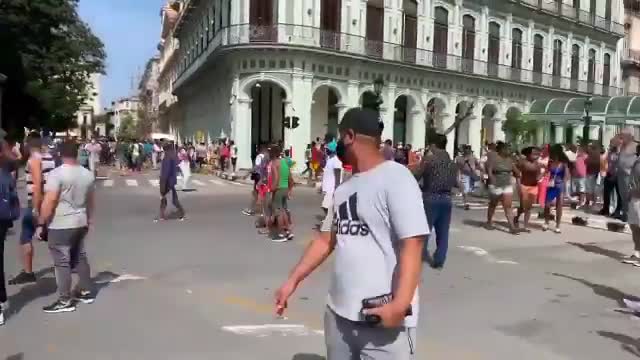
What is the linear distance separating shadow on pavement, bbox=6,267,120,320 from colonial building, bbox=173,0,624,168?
20.5m

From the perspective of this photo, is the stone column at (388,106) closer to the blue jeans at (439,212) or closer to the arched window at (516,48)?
the arched window at (516,48)

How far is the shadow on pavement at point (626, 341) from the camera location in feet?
20.0

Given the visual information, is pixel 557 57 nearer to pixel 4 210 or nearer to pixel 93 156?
pixel 93 156

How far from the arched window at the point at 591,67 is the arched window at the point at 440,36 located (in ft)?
61.3

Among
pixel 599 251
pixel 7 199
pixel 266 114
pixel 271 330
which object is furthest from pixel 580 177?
pixel 266 114

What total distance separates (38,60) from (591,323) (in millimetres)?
39532

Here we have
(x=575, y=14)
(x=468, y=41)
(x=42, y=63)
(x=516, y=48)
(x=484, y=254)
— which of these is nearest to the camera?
(x=484, y=254)

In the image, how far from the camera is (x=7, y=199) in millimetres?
6637

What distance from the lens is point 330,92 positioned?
37.6 m

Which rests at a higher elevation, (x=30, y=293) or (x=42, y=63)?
(x=42, y=63)

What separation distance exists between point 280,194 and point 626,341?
6870 mm

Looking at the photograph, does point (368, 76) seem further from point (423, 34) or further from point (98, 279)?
point (98, 279)

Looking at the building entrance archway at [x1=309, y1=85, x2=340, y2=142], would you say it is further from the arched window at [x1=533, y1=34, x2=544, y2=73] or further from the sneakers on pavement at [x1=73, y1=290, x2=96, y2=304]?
the sneakers on pavement at [x1=73, y1=290, x2=96, y2=304]

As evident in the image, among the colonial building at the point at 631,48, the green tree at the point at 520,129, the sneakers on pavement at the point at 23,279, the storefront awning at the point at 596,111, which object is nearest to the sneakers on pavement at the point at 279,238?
the sneakers on pavement at the point at 23,279
